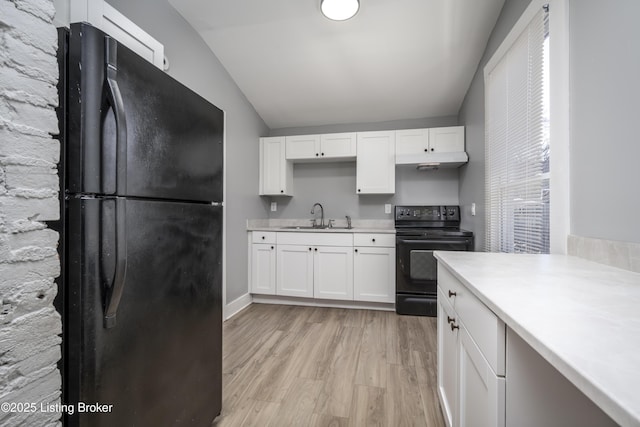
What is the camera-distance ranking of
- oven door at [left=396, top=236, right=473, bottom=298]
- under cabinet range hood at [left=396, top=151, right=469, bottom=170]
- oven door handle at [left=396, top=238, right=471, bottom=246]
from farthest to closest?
1. under cabinet range hood at [left=396, top=151, right=469, bottom=170]
2. oven door at [left=396, top=236, right=473, bottom=298]
3. oven door handle at [left=396, top=238, right=471, bottom=246]

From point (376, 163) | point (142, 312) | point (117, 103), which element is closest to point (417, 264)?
point (376, 163)

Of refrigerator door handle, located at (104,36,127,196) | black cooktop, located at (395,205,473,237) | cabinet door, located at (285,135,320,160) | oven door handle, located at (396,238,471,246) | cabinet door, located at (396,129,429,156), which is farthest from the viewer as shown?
cabinet door, located at (285,135,320,160)

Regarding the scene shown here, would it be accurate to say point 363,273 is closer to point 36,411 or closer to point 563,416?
point 563,416

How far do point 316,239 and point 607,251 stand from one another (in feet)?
7.71

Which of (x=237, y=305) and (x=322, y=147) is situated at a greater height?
(x=322, y=147)

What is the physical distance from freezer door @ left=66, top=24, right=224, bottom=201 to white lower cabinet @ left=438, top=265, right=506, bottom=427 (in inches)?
45.3

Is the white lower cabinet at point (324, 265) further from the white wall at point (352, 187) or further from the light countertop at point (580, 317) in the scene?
the light countertop at point (580, 317)

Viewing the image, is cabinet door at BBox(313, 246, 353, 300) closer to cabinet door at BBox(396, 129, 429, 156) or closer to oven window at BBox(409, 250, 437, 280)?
oven window at BBox(409, 250, 437, 280)

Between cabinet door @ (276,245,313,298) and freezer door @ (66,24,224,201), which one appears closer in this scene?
freezer door @ (66,24,224,201)

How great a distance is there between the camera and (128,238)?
0.86m

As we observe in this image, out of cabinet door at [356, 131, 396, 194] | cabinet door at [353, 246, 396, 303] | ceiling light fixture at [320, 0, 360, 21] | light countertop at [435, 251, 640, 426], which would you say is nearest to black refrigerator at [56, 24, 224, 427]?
light countertop at [435, 251, 640, 426]

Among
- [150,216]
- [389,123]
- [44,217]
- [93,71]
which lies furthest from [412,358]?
[389,123]

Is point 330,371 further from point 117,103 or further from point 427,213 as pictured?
point 427,213

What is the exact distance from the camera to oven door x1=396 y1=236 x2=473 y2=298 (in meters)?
2.68
